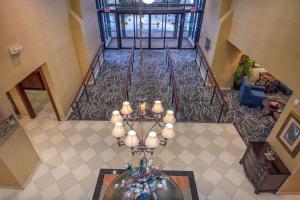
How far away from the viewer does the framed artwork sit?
12.2 feet

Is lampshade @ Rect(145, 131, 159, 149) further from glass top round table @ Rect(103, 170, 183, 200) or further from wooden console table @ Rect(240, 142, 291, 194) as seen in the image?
wooden console table @ Rect(240, 142, 291, 194)

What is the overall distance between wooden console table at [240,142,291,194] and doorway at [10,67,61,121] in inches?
228

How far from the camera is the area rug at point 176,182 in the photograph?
391 centimetres

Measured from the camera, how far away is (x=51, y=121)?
244 inches

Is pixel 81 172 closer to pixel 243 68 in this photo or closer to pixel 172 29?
pixel 243 68

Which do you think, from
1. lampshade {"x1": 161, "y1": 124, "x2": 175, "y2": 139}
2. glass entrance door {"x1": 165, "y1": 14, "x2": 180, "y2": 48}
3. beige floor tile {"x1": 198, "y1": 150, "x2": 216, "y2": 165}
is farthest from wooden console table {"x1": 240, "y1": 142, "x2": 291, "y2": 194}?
glass entrance door {"x1": 165, "y1": 14, "x2": 180, "y2": 48}

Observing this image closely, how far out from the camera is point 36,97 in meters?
7.38

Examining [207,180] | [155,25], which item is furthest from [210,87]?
[155,25]

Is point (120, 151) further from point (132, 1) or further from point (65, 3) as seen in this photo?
point (132, 1)

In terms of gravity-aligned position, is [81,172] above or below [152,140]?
below

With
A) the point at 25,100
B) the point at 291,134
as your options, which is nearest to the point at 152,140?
the point at 291,134

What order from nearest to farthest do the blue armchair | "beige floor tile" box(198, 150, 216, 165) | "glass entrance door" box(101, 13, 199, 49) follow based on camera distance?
"beige floor tile" box(198, 150, 216, 165), the blue armchair, "glass entrance door" box(101, 13, 199, 49)

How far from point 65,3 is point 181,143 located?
6051mm

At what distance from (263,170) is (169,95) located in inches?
164
